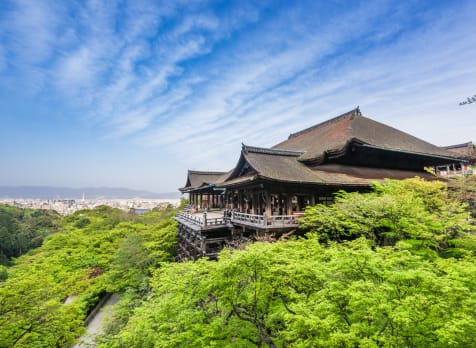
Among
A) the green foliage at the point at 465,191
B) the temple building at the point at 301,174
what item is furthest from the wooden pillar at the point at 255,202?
the green foliage at the point at 465,191

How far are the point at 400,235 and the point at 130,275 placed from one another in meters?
19.0

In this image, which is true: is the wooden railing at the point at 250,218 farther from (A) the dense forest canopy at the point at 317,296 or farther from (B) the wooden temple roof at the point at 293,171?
(A) the dense forest canopy at the point at 317,296

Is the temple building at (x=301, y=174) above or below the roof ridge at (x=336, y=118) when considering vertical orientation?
below

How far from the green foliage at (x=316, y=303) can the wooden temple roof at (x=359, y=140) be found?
10677mm

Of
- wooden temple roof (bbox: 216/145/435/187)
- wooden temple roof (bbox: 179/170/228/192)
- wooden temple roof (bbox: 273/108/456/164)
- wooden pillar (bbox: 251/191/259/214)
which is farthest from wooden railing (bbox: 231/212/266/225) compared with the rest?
wooden temple roof (bbox: 179/170/228/192)

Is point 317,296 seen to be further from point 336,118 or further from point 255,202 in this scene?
point 336,118

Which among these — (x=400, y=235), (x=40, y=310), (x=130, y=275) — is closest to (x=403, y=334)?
(x=400, y=235)

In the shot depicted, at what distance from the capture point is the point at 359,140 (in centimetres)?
1689

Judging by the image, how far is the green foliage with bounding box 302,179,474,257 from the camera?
9.77 m

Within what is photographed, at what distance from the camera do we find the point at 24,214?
72375mm

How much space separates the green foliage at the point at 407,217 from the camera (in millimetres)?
9773

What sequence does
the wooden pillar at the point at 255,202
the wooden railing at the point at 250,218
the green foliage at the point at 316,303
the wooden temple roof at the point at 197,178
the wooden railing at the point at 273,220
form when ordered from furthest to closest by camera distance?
1. the wooden temple roof at the point at 197,178
2. the wooden pillar at the point at 255,202
3. the wooden railing at the point at 250,218
4. the wooden railing at the point at 273,220
5. the green foliage at the point at 316,303

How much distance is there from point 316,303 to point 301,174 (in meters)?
10.1

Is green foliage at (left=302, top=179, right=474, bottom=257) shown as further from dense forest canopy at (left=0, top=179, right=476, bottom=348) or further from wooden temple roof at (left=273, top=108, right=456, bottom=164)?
wooden temple roof at (left=273, top=108, right=456, bottom=164)
